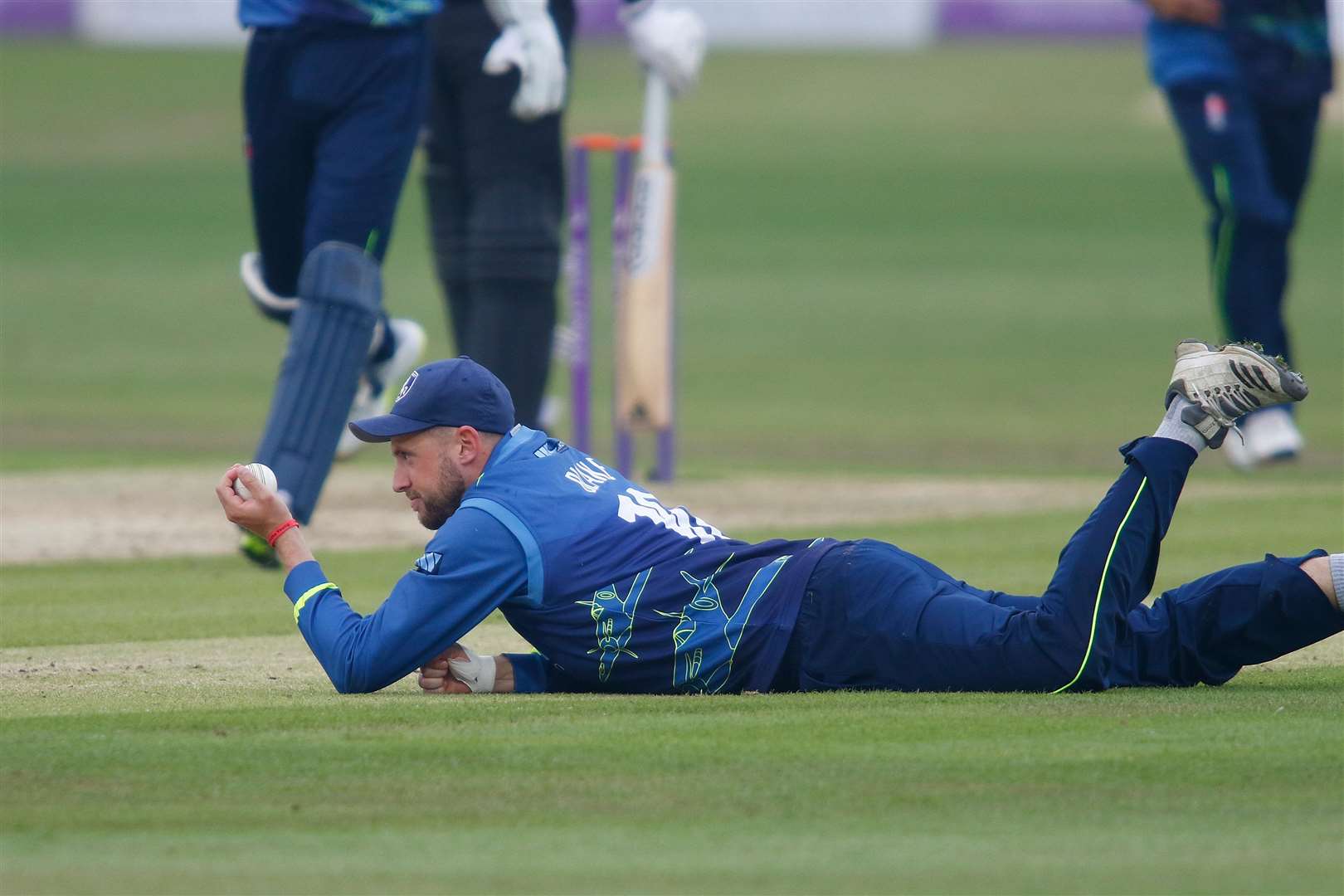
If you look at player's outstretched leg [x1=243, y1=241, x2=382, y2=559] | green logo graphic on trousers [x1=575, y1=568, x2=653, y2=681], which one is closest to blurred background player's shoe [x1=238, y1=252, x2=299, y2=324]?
player's outstretched leg [x1=243, y1=241, x2=382, y2=559]

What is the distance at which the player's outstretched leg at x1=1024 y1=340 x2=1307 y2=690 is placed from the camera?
16.0 ft

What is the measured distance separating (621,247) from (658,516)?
5205 mm

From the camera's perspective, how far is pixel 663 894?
3.44 meters

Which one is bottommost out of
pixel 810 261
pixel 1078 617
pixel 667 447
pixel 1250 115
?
pixel 810 261

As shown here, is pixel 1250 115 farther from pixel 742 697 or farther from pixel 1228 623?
pixel 742 697

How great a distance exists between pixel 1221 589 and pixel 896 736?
947mm

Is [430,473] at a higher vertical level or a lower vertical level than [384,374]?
higher

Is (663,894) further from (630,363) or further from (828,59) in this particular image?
(828,59)

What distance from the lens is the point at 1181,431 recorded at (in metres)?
5.05

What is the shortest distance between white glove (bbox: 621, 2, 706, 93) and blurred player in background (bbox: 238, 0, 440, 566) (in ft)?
5.79

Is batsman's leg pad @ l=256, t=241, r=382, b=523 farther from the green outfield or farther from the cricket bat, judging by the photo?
the green outfield

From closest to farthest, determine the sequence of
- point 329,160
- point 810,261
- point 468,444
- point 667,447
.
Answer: point 468,444, point 329,160, point 667,447, point 810,261

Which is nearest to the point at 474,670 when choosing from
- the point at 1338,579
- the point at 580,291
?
the point at 1338,579

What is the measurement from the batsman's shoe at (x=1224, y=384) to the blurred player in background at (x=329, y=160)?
10.7 ft
